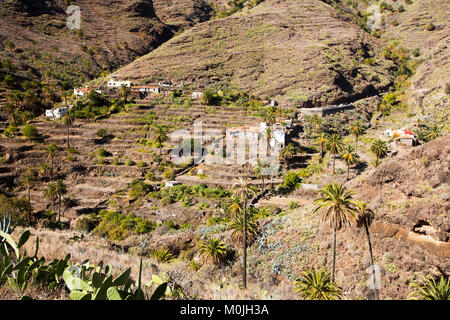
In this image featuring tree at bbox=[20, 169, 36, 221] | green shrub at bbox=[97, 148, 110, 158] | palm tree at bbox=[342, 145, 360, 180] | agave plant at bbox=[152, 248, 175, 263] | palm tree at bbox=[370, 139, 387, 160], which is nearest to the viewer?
agave plant at bbox=[152, 248, 175, 263]

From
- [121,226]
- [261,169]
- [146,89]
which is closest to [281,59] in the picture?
[146,89]

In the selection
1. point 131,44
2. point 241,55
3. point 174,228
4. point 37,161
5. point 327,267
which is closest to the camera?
point 327,267

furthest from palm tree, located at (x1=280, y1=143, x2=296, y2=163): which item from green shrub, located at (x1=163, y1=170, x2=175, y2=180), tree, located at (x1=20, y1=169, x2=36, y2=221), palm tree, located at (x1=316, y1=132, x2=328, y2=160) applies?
tree, located at (x1=20, y1=169, x2=36, y2=221)

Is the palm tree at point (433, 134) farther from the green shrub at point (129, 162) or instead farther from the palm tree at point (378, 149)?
the green shrub at point (129, 162)

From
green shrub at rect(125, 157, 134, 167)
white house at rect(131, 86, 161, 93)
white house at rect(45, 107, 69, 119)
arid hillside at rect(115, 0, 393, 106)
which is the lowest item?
green shrub at rect(125, 157, 134, 167)

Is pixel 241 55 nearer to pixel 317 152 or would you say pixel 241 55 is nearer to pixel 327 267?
pixel 317 152

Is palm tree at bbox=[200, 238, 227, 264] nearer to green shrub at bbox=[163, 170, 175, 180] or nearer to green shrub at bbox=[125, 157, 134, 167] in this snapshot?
green shrub at bbox=[163, 170, 175, 180]

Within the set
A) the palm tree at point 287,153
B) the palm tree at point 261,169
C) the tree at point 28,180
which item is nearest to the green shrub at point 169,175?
the palm tree at point 261,169

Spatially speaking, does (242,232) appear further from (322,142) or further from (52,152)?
(52,152)

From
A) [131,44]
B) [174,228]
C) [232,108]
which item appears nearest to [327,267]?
[174,228]
